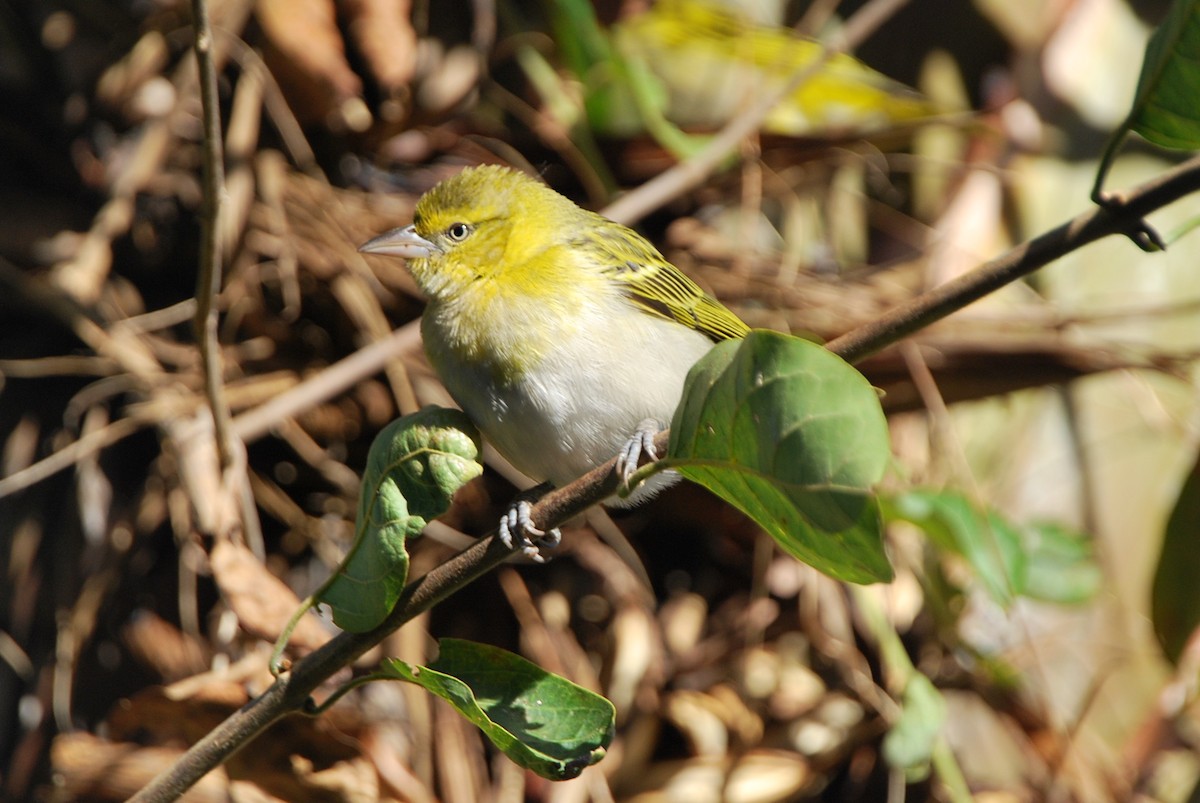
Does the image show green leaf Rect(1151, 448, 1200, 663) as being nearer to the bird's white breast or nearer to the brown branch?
the bird's white breast

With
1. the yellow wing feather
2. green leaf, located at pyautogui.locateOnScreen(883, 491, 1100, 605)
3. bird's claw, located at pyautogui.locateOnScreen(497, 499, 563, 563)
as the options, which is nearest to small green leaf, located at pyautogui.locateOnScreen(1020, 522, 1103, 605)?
green leaf, located at pyautogui.locateOnScreen(883, 491, 1100, 605)

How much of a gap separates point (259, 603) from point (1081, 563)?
2.15 metres

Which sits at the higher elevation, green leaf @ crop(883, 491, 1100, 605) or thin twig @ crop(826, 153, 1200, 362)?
thin twig @ crop(826, 153, 1200, 362)

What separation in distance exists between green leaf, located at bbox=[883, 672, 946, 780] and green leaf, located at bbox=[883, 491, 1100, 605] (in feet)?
1.16

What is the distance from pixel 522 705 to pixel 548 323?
0.97m

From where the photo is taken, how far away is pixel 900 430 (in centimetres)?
342

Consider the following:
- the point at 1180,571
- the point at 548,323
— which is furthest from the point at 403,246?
the point at 1180,571

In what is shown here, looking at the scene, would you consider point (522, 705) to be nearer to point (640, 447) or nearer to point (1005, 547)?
point (640, 447)

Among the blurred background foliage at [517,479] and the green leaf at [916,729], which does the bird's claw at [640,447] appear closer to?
the blurred background foliage at [517,479]

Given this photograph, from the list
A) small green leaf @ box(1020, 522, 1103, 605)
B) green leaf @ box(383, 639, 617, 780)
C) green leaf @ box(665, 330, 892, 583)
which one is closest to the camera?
green leaf @ box(665, 330, 892, 583)

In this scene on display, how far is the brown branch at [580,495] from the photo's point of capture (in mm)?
1255

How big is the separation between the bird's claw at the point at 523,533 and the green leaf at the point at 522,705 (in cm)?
16

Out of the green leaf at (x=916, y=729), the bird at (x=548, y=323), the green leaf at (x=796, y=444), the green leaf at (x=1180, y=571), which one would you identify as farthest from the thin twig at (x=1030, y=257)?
the green leaf at (x=916, y=729)

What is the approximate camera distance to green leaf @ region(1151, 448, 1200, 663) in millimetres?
2645
